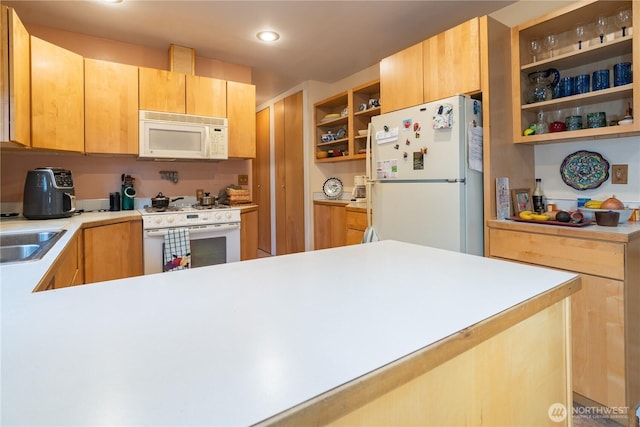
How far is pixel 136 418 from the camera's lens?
36 centimetres

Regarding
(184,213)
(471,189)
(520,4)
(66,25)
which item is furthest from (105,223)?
(520,4)

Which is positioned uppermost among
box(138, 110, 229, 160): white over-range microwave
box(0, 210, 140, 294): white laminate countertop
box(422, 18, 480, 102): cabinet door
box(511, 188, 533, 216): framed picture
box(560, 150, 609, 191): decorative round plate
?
box(422, 18, 480, 102): cabinet door

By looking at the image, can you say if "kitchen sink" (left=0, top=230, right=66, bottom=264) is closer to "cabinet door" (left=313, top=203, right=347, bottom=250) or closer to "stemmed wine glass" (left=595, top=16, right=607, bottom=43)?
"cabinet door" (left=313, top=203, right=347, bottom=250)

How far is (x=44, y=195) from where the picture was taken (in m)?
2.21

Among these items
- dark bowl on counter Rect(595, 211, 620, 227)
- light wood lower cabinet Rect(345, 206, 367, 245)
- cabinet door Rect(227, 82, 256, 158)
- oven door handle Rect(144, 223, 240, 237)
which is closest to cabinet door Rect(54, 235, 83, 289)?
oven door handle Rect(144, 223, 240, 237)

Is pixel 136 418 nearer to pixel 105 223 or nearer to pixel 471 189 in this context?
pixel 471 189

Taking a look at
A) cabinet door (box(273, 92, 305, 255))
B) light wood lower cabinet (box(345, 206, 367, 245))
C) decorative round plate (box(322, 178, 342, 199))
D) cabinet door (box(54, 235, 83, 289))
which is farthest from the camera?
cabinet door (box(273, 92, 305, 255))

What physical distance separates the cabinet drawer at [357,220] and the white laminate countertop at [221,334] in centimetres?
213

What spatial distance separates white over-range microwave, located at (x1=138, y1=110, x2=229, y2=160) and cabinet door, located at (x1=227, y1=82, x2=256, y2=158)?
0.11 metres

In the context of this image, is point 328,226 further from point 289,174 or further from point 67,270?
point 67,270

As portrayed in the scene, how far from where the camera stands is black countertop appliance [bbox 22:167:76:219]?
7.23 ft

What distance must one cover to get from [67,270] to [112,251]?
0.88m

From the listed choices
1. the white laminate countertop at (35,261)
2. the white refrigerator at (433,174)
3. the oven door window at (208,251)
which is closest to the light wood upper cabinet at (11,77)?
the white laminate countertop at (35,261)

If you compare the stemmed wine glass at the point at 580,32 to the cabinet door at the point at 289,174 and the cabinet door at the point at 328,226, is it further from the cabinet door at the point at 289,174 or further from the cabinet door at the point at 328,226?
the cabinet door at the point at 289,174
